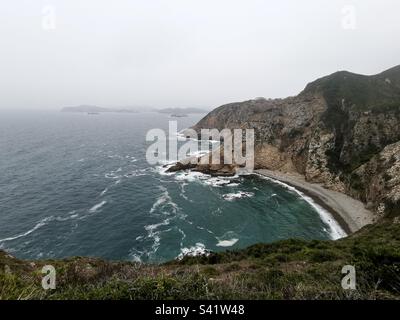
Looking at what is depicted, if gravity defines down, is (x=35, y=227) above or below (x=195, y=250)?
above

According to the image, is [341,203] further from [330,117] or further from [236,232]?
[330,117]

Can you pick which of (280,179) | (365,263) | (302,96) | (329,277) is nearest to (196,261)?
(329,277)

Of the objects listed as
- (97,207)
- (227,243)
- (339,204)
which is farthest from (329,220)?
(97,207)

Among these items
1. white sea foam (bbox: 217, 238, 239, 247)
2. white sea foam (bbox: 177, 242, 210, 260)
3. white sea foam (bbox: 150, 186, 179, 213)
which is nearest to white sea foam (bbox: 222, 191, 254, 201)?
white sea foam (bbox: 150, 186, 179, 213)

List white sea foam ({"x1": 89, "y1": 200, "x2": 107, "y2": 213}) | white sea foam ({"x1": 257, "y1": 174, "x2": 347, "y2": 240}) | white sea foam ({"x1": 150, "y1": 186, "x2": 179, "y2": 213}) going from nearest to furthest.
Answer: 1. white sea foam ({"x1": 257, "y1": 174, "x2": 347, "y2": 240})
2. white sea foam ({"x1": 89, "y1": 200, "x2": 107, "y2": 213})
3. white sea foam ({"x1": 150, "y1": 186, "x2": 179, "y2": 213})

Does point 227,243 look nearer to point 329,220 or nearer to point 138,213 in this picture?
point 138,213

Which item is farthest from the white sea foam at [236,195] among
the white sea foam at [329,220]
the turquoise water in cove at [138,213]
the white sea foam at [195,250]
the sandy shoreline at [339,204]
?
the white sea foam at [195,250]

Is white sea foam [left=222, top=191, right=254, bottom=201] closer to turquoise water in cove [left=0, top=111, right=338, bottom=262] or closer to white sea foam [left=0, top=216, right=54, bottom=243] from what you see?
turquoise water in cove [left=0, top=111, right=338, bottom=262]

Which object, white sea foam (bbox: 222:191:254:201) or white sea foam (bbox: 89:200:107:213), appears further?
white sea foam (bbox: 222:191:254:201)
